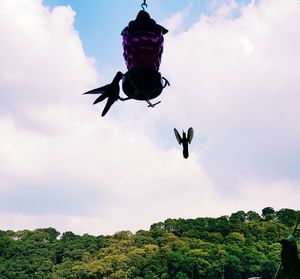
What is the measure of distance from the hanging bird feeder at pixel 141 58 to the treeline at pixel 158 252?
62249 mm

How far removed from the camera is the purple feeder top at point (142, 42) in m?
2.34

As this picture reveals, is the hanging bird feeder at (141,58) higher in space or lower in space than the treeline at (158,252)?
lower

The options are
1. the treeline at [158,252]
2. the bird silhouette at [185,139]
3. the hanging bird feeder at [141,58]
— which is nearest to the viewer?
the bird silhouette at [185,139]

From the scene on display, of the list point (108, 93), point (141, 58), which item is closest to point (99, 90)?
point (108, 93)

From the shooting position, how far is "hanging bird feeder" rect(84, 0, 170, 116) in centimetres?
234

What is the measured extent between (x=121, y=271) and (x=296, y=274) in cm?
6701

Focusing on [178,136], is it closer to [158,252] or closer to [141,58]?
[141,58]

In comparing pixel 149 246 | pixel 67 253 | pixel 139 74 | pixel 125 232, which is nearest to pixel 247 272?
pixel 149 246

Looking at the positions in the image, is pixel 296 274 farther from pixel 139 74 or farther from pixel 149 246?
pixel 149 246

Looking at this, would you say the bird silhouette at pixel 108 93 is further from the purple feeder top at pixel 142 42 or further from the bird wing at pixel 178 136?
the bird wing at pixel 178 136

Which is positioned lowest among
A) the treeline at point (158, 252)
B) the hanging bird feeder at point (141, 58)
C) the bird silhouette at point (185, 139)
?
the bird silhouette at point (185, 139)

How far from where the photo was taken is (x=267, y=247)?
72.9 m

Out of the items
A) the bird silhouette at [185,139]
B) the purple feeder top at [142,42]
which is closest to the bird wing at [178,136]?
the bird silhouette at [185,139]

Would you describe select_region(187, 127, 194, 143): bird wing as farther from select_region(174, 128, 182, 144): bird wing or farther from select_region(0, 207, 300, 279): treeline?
select_region(0, 207, 300, 279): treeline
